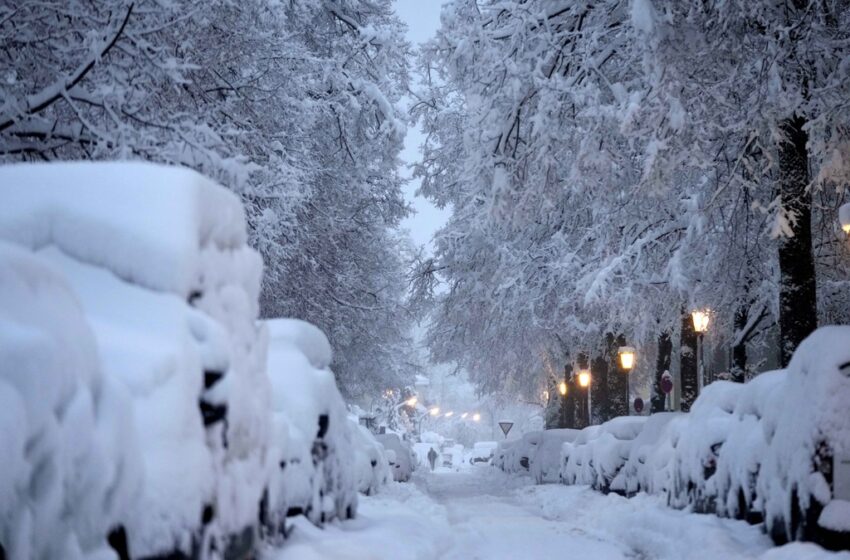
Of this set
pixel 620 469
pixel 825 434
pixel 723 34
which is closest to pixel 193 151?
pixel 723 34

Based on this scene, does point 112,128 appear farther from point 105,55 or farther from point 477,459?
point 477,459

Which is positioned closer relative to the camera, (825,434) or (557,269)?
(825,434)

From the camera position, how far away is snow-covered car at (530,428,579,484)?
22248 millimetres

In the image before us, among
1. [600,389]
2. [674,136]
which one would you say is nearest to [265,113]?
[674,136]

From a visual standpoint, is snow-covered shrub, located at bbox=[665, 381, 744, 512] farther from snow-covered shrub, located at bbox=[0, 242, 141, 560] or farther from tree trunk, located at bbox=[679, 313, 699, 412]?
tree trunk, located at bbox=[679, 313, 699, 412]

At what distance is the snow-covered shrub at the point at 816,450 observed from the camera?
6.78 metres

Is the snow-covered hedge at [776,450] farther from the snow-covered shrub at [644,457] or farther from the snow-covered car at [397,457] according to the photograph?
the snow-covered car at [397,457]

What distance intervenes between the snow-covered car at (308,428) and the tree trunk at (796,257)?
637 centimetres

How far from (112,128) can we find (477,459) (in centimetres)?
5683

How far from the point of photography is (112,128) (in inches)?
368

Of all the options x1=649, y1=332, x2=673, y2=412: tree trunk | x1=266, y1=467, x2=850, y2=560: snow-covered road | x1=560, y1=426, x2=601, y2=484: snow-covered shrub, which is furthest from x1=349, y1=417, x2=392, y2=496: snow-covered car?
x1=649, y1=332, x2=673, y2=412: tree trunk

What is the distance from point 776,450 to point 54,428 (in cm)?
659

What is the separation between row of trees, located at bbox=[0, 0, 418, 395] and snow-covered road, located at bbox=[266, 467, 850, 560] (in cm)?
380

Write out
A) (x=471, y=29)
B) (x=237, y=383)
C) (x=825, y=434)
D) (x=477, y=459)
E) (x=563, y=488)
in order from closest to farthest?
1. (x=237, y=383)
2. (x=825, y=434)
3. (x=471, y=29)
4. (x=563, y=488)
5. (x=477, y=459)
